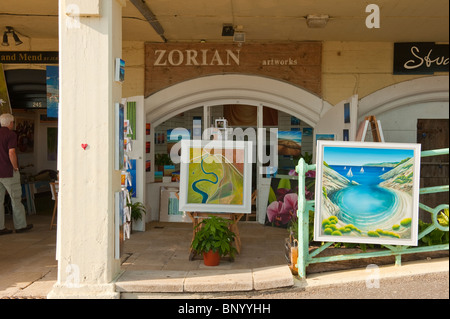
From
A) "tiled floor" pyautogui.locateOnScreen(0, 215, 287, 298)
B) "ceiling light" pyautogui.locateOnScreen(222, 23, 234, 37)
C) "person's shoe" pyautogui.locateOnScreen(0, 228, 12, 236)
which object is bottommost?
"tiled floor" pyautogui.locateOnScreen(0, 215, 287, 298)

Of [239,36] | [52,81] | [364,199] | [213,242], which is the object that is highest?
[239,36]

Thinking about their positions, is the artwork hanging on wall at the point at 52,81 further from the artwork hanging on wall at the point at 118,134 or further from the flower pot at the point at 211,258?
the flower pot at the point at 211,258

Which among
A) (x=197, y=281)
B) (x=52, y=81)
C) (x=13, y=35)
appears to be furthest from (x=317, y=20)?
(x=13, y=35)

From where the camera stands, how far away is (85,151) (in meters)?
4.81

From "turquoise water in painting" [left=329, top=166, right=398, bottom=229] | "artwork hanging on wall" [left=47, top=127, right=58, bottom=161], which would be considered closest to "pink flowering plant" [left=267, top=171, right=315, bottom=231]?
"turquoise water in painting" [left=329, top=166, right=398, bottom=229]

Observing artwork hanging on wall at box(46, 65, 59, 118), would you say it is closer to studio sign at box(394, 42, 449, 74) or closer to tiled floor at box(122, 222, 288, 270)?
tiled floor at box(122, 222, 288, 270)

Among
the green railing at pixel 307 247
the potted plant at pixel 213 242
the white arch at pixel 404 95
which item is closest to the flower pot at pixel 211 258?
the potted plant at pixel 213 242

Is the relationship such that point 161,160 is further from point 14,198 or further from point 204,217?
point 204,217

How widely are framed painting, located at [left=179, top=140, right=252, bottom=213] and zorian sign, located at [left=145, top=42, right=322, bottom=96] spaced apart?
2.82 m

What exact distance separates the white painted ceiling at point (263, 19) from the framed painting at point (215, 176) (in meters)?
1.99

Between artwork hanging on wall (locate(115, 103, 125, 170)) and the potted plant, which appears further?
the potted plant

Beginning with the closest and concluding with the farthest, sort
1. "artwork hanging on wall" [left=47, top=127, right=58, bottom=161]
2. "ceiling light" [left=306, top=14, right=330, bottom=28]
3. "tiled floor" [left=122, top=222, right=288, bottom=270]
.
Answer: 1. "tiled floor" [left=122, top=222, right=288, bottom=270]
2. "ceiling light" [left=306, top=14, right=330, bottom=28]
3. "artwork hanging on wall" [left=47, top=127, right=58, bottom=161]

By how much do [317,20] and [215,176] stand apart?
9.33 ft

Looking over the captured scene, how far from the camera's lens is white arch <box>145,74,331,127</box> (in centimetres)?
873
